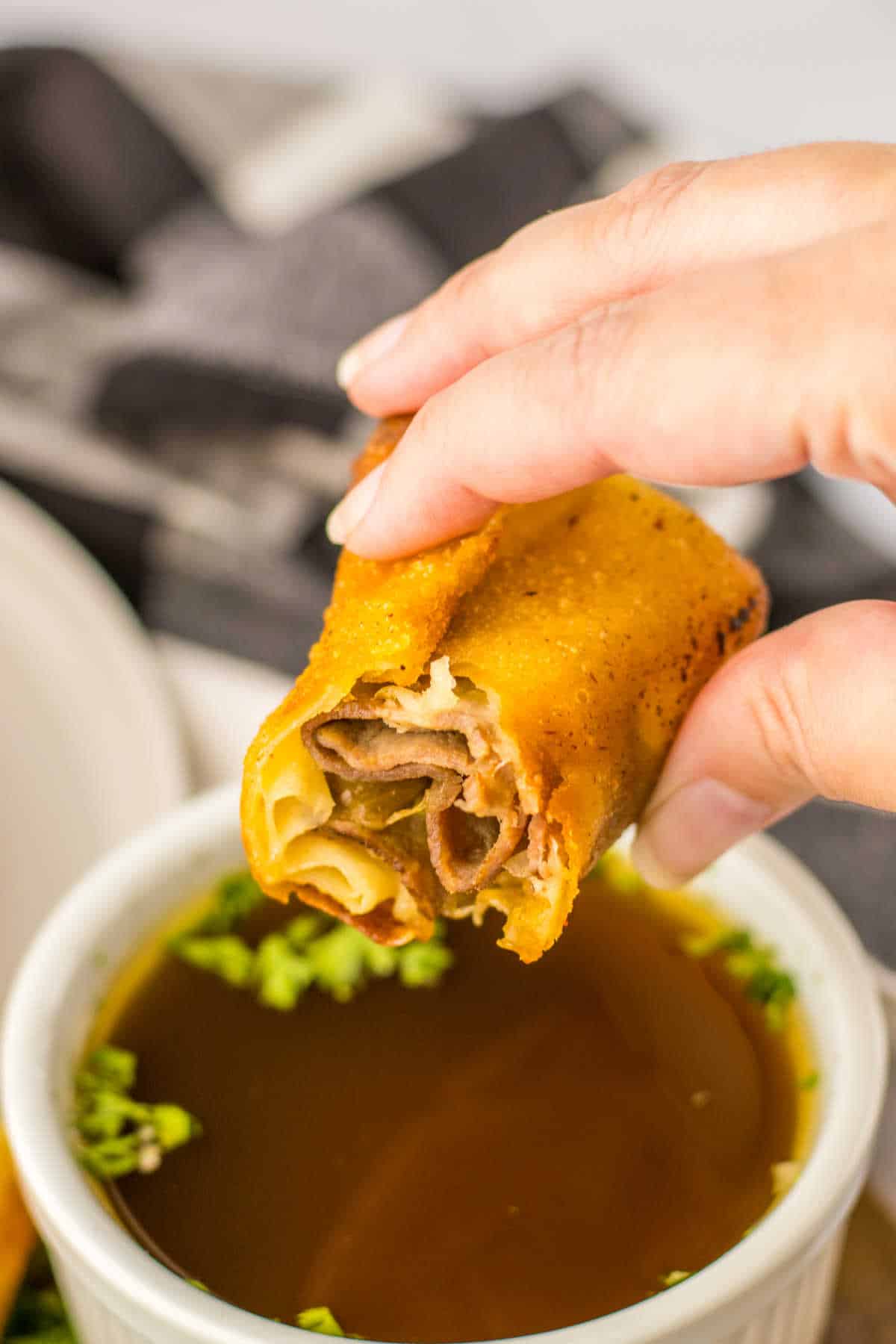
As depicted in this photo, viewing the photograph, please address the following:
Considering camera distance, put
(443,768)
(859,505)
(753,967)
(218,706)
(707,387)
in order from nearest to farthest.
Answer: (707,387)
(443,768)
(753,967)
(218,706)
(859,505)

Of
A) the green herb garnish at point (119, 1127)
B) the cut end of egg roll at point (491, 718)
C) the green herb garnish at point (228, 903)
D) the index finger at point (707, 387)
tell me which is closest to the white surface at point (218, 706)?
the green herb garnish at point (228, 903)

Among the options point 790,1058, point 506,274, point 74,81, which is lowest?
point 790,1058

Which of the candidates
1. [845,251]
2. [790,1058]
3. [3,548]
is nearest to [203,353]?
[3,548]

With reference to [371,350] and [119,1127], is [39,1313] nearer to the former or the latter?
[119,1127]

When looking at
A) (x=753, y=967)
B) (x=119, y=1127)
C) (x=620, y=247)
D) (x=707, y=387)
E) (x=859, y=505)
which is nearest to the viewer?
(x=707, y=387)

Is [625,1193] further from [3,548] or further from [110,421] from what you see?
[110,421]

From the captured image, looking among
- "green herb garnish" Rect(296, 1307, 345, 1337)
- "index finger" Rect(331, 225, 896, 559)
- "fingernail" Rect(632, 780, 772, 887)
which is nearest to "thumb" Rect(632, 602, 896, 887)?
"fingernail" Rect(632, 780, 772, 887)

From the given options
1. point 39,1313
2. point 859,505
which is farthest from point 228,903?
point 859,505
